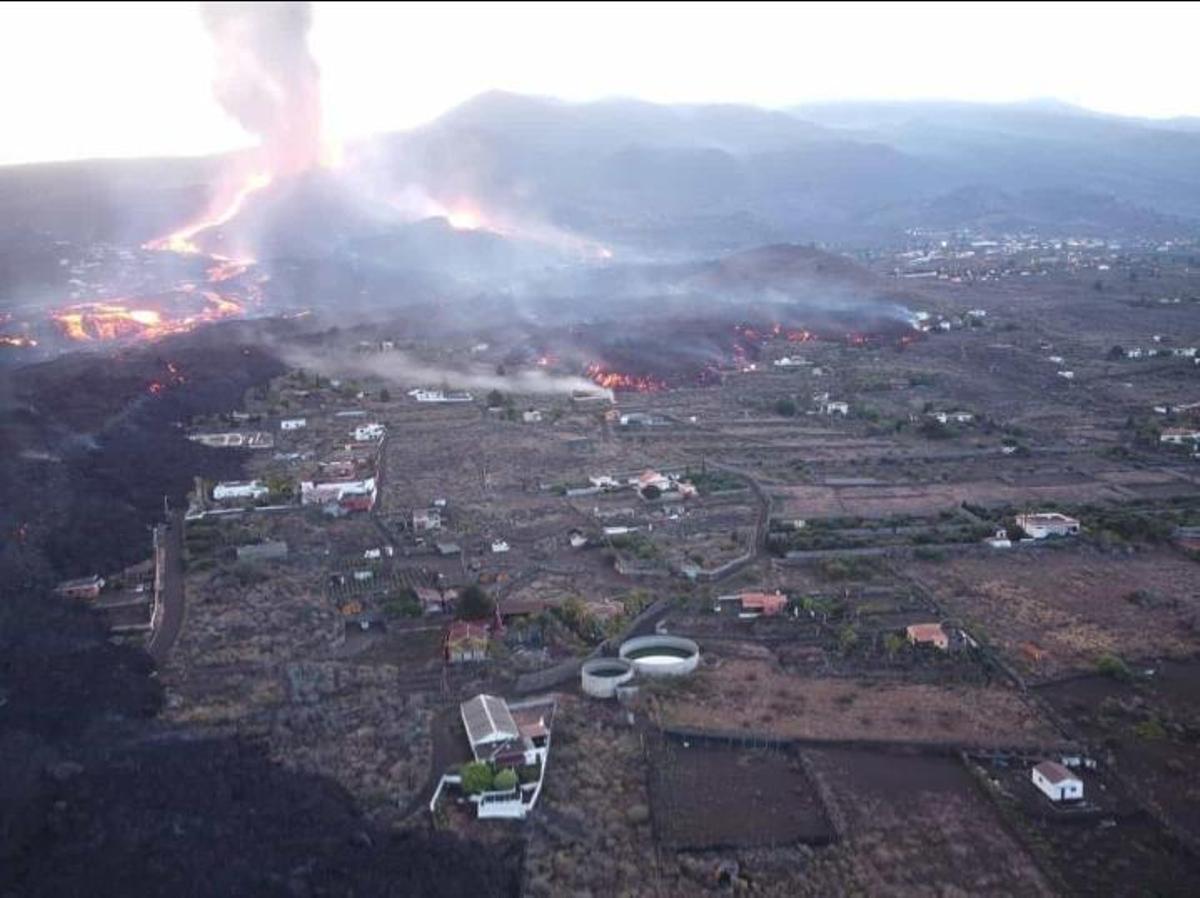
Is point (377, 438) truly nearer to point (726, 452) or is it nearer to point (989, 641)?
point (726, 452)

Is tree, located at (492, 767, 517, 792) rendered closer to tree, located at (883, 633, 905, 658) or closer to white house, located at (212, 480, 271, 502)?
tree, located at (883, 633, 905, 658)

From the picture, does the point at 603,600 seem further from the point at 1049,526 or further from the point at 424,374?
the point at 424,374

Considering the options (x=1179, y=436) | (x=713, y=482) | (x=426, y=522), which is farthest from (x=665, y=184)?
(x=426, y=522)

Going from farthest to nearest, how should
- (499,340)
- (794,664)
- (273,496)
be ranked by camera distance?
(499,340) → (273,496) → (794,664)

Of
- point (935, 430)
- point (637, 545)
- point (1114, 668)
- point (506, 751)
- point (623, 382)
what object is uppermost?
point (506, 751)

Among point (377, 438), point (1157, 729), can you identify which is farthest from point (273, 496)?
point (1157, 729)

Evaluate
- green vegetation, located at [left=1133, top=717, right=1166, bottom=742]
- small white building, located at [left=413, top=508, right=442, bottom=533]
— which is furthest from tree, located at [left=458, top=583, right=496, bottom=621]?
green vegetation, located at [left=1133, top=717, right=1166, bottom=742]
